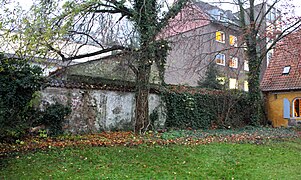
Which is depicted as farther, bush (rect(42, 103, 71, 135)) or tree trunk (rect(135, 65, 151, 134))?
tree trunk (rect(135, 65, 151, 134))

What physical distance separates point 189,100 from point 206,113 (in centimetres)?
161

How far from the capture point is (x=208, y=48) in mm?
25422

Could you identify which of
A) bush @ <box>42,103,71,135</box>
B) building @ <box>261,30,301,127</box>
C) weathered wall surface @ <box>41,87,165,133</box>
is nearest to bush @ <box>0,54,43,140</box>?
bush @ <box>42,103,71,135</box>

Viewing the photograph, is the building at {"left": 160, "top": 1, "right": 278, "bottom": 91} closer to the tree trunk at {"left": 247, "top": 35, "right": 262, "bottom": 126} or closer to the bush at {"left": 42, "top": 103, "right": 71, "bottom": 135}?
the tree trunk at {"left": 247, "top": 35, "right": 262, "bottom": 126}

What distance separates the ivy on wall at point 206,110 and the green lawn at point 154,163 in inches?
214

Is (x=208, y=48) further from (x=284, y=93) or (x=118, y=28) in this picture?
(x=118, y=28)

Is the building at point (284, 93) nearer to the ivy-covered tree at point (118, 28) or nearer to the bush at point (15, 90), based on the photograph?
the ivy-covered tree at point (118, 28)

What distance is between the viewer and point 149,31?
34.2 ft

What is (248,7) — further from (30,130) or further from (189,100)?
(30,130)

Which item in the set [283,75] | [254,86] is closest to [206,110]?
[254,86]

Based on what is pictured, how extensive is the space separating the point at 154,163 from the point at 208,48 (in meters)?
20.1

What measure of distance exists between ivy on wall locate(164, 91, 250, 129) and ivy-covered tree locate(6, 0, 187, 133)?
3314mm

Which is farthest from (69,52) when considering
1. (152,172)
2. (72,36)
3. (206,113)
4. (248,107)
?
(248,107)

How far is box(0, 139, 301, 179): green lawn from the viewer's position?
5.95 metres
